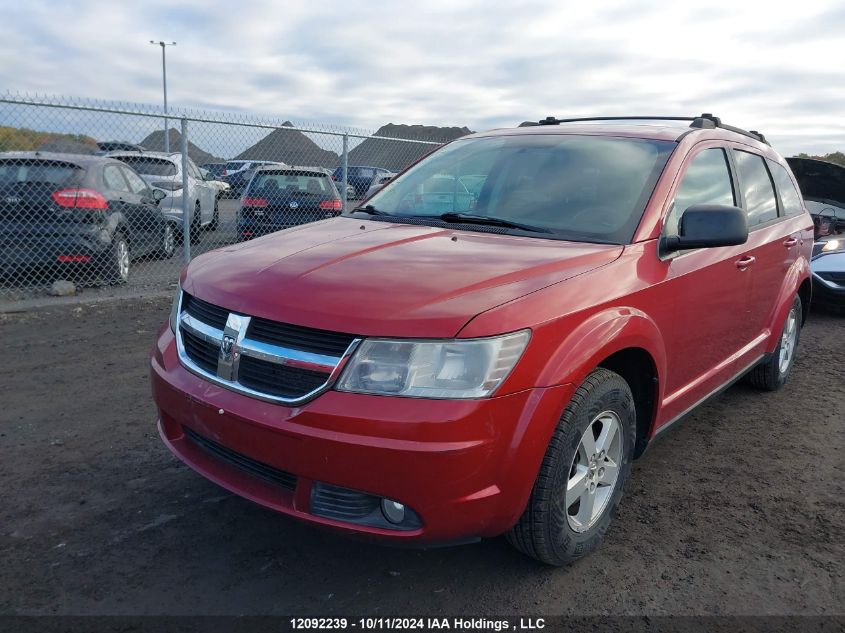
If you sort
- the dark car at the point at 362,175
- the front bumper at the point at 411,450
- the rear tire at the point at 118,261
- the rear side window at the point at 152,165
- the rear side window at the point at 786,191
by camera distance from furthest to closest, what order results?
the dark car at the point at 362,175
the rear side window at the point at 152,165
the rear tire at the point at 118,261
the rear side window at the point at 786,191
the front bumper at the point at 411,450

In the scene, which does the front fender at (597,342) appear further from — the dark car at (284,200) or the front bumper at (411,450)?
the dark car at (284,200)

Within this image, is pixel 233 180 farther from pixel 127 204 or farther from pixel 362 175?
pixel 127 204

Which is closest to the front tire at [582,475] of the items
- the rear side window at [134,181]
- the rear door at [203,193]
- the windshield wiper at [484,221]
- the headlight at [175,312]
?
the windshield wiper at [484,221]

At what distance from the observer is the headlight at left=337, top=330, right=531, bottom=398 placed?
224 cm

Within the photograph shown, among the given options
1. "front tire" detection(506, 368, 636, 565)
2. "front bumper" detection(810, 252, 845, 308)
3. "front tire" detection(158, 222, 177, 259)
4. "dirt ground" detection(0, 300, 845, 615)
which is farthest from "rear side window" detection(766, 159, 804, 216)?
"front tire" detection(158, 222, 177, 259)

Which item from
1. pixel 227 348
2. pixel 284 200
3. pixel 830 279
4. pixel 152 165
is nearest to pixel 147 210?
pixel 284 200

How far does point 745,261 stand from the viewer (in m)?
3.81

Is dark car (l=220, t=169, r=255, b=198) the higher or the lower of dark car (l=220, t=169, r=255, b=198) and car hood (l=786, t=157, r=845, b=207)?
the lower

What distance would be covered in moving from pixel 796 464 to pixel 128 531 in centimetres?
344

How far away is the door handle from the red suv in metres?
0.03

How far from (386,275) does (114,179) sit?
6.86 metres

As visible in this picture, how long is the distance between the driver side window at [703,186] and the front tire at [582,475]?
36.0 inches

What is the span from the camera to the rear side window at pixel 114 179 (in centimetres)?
807

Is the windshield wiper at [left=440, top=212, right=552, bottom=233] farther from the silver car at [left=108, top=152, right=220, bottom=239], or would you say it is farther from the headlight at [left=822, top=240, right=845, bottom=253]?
the silver car at [left=108, top=152, right=220, bottom=239]
